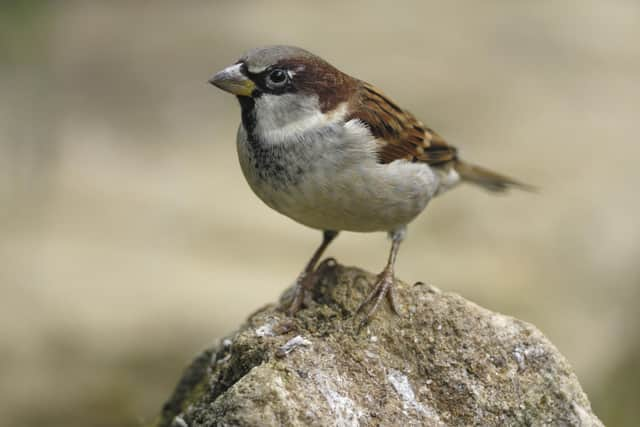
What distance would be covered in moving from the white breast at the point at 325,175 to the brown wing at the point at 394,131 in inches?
3.8

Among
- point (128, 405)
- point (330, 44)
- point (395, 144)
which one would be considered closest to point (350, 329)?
point (395, 144)

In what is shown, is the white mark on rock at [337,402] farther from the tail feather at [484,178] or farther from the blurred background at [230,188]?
the tail feather at [484,178]

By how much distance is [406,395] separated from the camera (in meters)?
3.25

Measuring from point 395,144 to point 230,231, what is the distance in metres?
4.57

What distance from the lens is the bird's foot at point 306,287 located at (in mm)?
3918

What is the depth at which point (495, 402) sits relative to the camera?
3242mm

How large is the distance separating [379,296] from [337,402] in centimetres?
67

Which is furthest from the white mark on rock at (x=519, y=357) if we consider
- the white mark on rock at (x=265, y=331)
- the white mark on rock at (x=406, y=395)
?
the white mark on rock at (x=265, y=331)

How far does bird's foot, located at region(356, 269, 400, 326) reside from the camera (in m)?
3.56

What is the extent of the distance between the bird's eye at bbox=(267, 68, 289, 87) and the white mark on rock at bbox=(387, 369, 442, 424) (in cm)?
124

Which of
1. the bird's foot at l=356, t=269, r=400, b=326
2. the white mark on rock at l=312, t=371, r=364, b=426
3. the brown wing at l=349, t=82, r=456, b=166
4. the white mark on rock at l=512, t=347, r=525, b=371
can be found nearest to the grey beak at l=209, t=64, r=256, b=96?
the brown wing at l=349, t=82, r=456, b=166

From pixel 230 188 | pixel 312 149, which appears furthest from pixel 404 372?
pixel 230 188

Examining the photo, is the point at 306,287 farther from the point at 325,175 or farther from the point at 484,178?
the point at 484,178

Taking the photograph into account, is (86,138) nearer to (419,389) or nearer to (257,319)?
(257,319)
